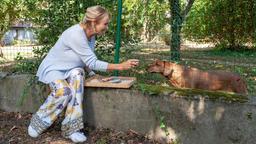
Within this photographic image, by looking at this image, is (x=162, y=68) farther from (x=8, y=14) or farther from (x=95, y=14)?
(x=8, y=14)

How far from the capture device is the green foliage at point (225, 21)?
17297 millimetres

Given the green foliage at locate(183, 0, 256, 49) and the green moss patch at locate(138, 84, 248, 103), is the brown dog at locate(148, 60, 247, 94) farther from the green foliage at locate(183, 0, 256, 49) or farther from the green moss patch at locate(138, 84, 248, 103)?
the green foliage at locate(183, 0, 256, 49)

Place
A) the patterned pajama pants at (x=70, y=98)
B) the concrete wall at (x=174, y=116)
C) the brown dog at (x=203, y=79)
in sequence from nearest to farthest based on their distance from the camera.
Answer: the concrete wall at (x=174, y=116) → the patterned pajama pants at (x=70, y=98) → the brown dog at (x=203, y=79)

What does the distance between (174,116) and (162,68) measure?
5.42ft

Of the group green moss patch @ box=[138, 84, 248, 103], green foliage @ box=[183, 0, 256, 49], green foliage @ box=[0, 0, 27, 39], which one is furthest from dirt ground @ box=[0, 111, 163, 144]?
green foliage @ box=[183, 0, 256, 49]

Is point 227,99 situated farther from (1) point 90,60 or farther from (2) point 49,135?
(2) point 49,135

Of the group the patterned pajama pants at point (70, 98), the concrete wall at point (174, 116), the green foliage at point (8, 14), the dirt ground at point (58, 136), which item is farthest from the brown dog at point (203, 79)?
the green foliage at point (8, 14)

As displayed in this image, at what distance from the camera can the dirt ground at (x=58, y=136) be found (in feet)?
17.4

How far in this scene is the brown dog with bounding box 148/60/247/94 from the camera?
6.05 meters

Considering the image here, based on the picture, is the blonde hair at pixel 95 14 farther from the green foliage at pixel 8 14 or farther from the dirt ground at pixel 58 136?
the green foliage at pixel 8 14

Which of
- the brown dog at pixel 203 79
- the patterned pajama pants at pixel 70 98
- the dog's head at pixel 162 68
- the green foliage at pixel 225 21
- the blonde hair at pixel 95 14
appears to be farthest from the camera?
the green foliage at pixel 225 21

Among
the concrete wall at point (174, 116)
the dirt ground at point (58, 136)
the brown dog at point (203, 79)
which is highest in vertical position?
the brown dog at point (203, 79)

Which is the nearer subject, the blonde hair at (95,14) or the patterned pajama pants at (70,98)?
the blonde hair at (95,14)

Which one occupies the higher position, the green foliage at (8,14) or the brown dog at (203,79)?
the green foliage at (8,14)
